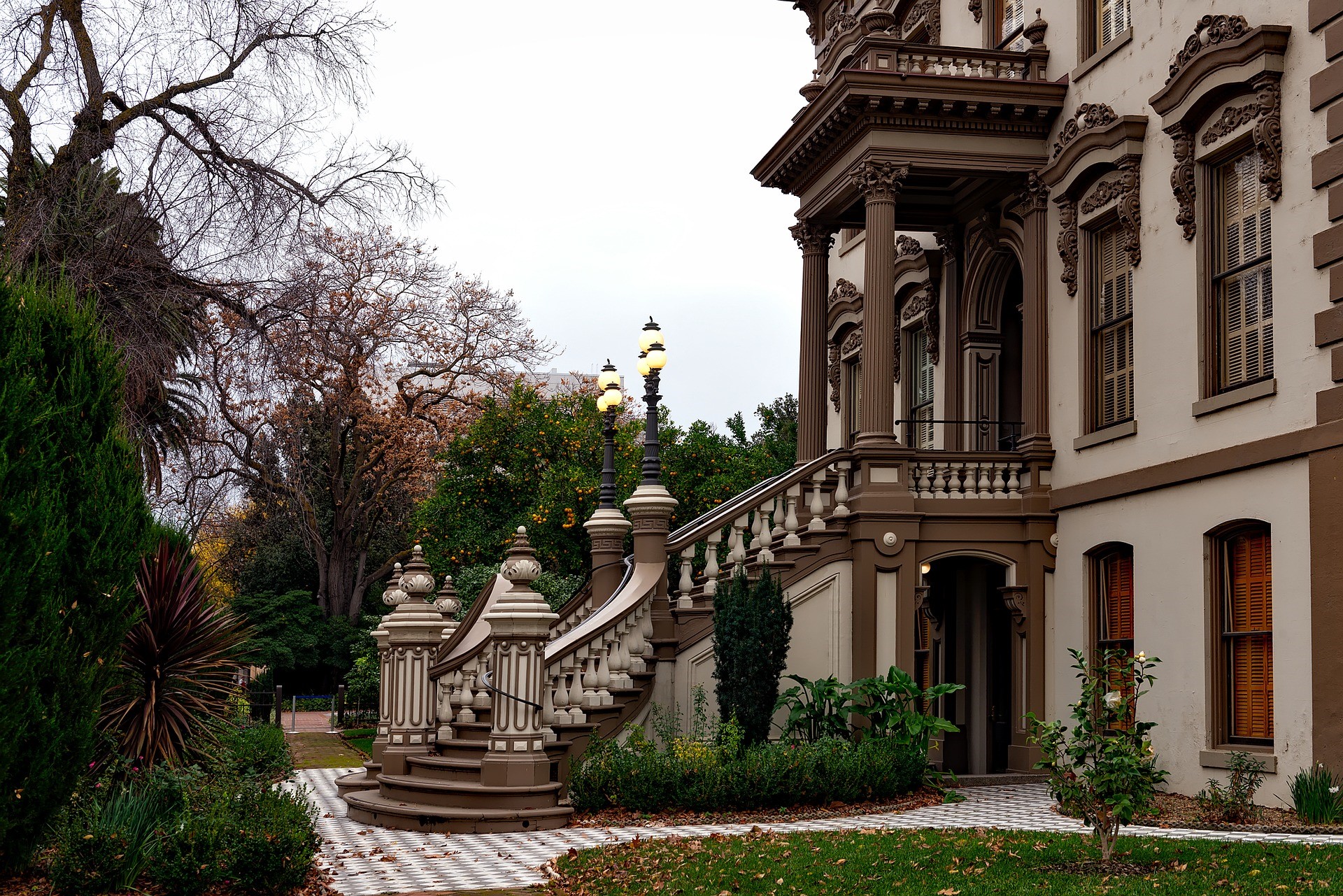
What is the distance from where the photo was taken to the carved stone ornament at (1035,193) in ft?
58.2

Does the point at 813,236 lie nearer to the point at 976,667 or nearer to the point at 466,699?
the point at 976,667

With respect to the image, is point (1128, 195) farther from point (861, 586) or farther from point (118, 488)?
point (118, 488)

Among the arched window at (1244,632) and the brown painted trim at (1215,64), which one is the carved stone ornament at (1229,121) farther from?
the arched window at (1244,632)

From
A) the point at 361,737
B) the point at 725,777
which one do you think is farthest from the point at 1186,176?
the point at 361,737

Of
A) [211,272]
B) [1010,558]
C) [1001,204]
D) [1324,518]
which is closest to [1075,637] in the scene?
[1010,558]

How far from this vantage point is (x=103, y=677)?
952 centimetres

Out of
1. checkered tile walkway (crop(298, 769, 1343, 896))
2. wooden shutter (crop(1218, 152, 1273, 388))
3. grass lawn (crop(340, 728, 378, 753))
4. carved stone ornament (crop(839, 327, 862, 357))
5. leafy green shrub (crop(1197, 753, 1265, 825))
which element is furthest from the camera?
grass lawn (crop(340, 728, 378, 753))

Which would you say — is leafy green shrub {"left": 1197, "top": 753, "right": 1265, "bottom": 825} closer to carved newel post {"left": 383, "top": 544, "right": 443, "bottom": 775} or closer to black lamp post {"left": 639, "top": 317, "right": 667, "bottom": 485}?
black lamp post {"left": 639, "top": 317, "right": 667, "bottom": 485}

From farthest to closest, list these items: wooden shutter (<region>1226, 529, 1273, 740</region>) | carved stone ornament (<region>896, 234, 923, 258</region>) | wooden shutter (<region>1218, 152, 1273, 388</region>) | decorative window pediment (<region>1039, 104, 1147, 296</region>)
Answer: carved stone ornament (<region>896, 234, 923, 258</region>)
decorative window pediment (<region>1039, 104, 1147, 296</region>)
wooden shutter (<region>1218, 152, 1273, 388</region>)
wooden shutter (<region>1226, 529, 1273, 740</region>)

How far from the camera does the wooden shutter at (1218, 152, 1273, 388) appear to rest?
45.0 feet

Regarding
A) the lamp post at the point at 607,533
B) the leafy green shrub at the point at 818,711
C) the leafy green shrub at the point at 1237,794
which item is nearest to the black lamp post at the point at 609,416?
the lamp post at the point at 607,533

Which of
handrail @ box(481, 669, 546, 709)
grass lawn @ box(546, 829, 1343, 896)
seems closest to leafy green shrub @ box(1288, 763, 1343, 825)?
grass lawn @ box(546, 829, 1343, 896)

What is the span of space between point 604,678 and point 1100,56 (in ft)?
30.0

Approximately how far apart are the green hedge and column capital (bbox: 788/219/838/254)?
26.4 feet
